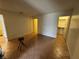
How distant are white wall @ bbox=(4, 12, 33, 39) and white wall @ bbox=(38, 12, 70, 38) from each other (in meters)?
1.66

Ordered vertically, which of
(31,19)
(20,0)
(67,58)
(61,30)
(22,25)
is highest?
(20,0)

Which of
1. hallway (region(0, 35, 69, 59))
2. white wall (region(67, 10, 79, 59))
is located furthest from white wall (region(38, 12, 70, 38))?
white wall (region(67, 10, 79, 59))

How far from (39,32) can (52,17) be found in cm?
250

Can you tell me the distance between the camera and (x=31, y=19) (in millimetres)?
8852

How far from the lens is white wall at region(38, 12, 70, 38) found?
6109 mm

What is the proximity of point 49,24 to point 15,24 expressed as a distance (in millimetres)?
3035

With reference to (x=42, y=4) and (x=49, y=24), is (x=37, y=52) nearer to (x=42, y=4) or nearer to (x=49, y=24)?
(x=42, y=4)

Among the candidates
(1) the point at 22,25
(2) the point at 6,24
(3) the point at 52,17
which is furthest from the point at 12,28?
(3) the point at 52,17

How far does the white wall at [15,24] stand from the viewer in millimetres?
5492

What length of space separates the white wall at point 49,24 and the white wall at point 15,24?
1.66 metres

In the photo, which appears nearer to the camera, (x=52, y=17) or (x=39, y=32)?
(x=52, y=17)

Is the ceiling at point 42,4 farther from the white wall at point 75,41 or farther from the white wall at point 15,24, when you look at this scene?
the white wall at point 15,24

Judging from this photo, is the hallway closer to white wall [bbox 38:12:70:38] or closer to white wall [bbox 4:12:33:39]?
white wall [bbox 4:12:33:39]

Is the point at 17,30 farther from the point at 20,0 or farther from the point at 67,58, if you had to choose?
the point at 67,58
